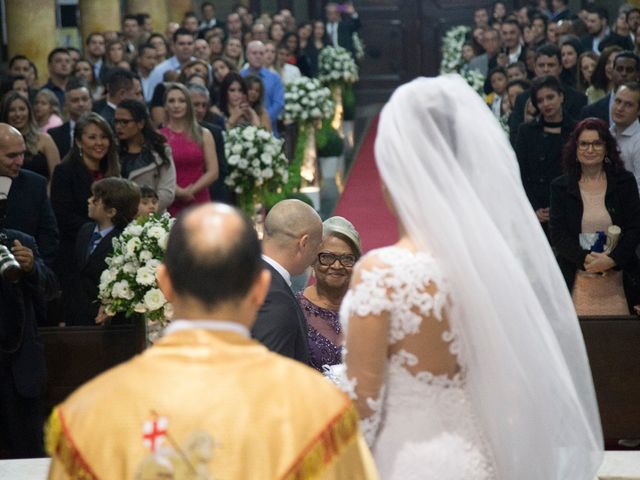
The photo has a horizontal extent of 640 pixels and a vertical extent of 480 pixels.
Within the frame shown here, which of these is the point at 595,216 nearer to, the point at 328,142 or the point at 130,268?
the point at 130,268

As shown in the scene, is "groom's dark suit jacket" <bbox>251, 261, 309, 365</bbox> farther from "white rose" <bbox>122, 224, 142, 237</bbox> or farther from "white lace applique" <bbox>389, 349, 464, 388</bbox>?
"white rose" <bbox>122, 224, 142, 237</bbox>

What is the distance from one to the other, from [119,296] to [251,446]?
3.62 metres

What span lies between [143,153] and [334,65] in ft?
33.3

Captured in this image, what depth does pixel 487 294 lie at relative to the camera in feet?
10.6

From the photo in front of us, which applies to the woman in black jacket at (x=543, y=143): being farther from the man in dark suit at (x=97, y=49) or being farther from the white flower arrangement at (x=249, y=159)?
the man in dark suit at (x=97, y=49)

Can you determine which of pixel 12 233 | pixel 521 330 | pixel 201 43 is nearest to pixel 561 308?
pixel 521 330

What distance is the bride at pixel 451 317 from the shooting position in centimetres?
315

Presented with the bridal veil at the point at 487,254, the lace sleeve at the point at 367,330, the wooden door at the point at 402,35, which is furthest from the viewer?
the wooden door at the point at 402,35

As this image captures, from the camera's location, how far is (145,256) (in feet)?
19.1

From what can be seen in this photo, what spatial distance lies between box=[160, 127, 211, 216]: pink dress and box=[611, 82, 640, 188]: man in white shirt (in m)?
2.81

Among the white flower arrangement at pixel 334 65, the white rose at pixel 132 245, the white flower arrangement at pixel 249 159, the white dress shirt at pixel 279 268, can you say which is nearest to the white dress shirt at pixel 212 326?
the white dress shirt at pixel 279 268

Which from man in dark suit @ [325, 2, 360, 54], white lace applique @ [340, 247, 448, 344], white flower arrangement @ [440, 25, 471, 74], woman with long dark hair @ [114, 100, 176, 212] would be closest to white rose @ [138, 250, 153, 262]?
woman with long dark hair @ [114, 100, 176, 212]

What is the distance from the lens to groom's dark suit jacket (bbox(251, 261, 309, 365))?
3855mm

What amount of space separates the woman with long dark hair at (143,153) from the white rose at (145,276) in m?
2.36
